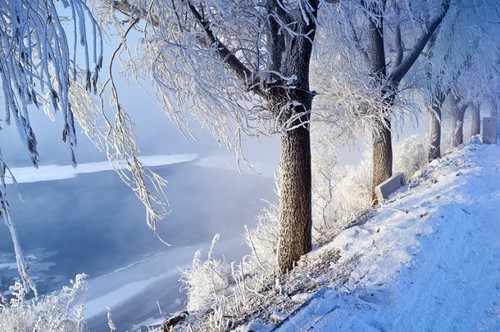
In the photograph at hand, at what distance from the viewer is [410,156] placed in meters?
14.3

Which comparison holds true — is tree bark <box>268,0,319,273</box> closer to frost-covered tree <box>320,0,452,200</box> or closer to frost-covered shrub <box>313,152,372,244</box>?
frost-covered tree <box>320,0,452,200</box>

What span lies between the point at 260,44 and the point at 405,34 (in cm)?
990

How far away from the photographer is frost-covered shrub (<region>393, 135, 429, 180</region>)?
13.5 m

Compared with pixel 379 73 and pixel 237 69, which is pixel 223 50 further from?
pixel 379 73

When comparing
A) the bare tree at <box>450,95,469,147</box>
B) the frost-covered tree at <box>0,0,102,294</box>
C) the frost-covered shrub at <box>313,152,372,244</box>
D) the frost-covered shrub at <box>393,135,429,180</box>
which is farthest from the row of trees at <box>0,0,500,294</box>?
the bare tree at <box>450,95,469,147</box>

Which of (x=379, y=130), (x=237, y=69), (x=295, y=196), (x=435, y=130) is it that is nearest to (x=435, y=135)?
(x=435, y=130)

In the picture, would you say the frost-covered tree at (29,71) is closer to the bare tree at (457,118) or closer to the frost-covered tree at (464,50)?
the frost-covered tree at (464,50)

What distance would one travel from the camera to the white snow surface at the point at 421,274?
2488 mm

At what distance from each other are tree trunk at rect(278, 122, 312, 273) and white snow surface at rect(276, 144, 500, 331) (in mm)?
622

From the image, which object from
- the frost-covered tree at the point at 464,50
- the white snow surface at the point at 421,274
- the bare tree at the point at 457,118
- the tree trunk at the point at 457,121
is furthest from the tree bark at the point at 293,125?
the tree trunk at the point at 457,121

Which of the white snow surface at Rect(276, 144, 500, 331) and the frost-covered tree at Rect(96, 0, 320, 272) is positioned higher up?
the frost-covered tree at Rect(96, 0, 320, 272)

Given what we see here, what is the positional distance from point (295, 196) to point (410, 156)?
11092 millimetres

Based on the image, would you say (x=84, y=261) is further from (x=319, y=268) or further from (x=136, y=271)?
(x=319, y=268)

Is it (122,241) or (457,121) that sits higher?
(457,121)
